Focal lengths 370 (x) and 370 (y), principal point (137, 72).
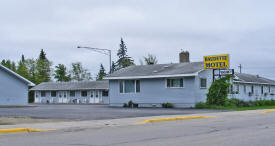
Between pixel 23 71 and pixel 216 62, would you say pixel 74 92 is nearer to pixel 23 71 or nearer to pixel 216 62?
pixel 23 71

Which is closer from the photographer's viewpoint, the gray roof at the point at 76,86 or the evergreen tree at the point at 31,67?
the gray roof at the point at 76,86

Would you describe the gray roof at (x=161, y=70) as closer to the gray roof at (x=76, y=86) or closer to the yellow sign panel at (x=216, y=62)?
the yellow sign panel at (x=216, y=62)

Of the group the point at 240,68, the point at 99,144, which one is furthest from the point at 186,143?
the point at 240,68

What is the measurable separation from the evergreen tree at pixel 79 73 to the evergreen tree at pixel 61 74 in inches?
58.0

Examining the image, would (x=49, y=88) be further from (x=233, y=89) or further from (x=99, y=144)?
(x=99, y=144)

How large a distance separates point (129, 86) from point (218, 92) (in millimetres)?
9543

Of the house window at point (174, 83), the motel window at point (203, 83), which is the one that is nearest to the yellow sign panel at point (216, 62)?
the motel window at point (203, 83)

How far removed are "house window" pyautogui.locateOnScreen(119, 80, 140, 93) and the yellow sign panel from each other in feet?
24.3

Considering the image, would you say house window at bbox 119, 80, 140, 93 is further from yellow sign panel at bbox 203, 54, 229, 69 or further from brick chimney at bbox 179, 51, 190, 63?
yellow sign panel at bbox 203, 54, 229, 69

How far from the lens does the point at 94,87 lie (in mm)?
57094

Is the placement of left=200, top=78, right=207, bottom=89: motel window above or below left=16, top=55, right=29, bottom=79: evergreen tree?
below

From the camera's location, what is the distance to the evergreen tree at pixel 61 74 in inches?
3514

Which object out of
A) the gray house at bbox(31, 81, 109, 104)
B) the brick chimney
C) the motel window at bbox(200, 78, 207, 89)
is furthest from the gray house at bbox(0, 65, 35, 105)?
the motel window at bbox(200, 78, 207, 89)

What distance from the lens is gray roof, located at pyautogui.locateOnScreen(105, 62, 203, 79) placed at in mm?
35500
